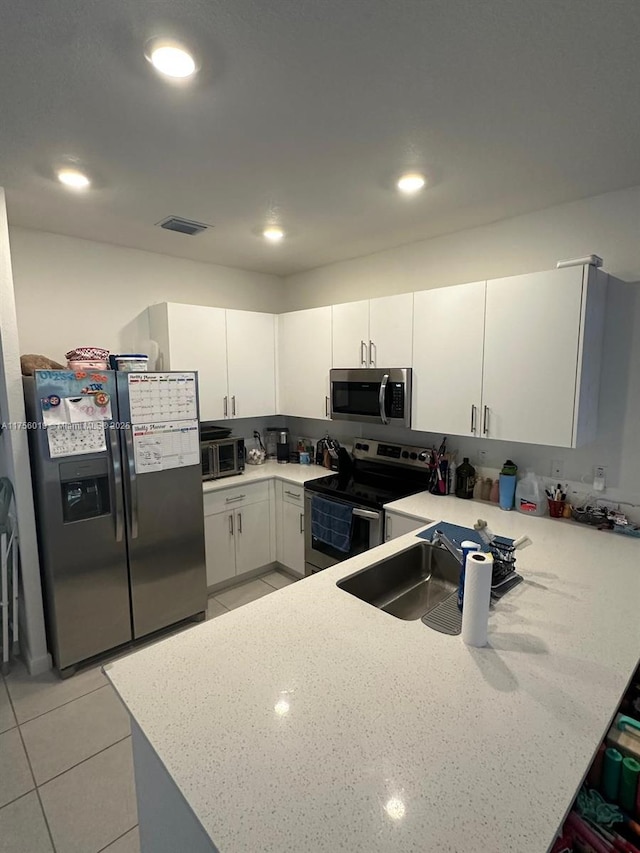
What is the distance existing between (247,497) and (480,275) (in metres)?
2.30

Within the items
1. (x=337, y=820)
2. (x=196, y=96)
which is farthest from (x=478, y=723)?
(x=196, y=96)

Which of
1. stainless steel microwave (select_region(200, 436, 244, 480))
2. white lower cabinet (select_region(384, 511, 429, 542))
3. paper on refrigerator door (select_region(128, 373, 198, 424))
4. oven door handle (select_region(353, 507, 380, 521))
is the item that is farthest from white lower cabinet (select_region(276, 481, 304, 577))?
paper on refrigerator door (select_region(128, 373, 198, 424))

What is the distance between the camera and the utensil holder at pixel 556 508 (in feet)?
7.77

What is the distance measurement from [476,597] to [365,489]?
1723mm

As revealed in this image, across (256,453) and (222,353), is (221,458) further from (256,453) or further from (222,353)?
(222,353)

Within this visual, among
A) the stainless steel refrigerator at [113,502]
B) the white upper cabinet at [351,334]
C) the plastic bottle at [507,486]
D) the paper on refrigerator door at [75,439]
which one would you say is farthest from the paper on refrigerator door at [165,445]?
the plastic bottle at [507,486]

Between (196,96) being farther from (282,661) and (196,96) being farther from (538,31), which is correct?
(282,661)

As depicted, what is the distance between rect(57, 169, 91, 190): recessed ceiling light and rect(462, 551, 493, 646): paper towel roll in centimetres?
230

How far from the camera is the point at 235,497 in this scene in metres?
3.27

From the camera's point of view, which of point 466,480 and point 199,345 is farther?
point 199,345

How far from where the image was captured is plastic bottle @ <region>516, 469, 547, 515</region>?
7.97ft

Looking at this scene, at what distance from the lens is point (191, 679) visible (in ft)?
3.76

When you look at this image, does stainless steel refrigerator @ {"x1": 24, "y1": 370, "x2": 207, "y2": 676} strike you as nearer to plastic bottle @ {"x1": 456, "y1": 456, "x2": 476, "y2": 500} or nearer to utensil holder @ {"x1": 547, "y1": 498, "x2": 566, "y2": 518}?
plastic bottle @ {"x1": 456, "y1": 456, "x2": 476, "y2": 500}

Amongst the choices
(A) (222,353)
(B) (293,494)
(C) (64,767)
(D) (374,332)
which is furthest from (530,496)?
(C) (64,767)
